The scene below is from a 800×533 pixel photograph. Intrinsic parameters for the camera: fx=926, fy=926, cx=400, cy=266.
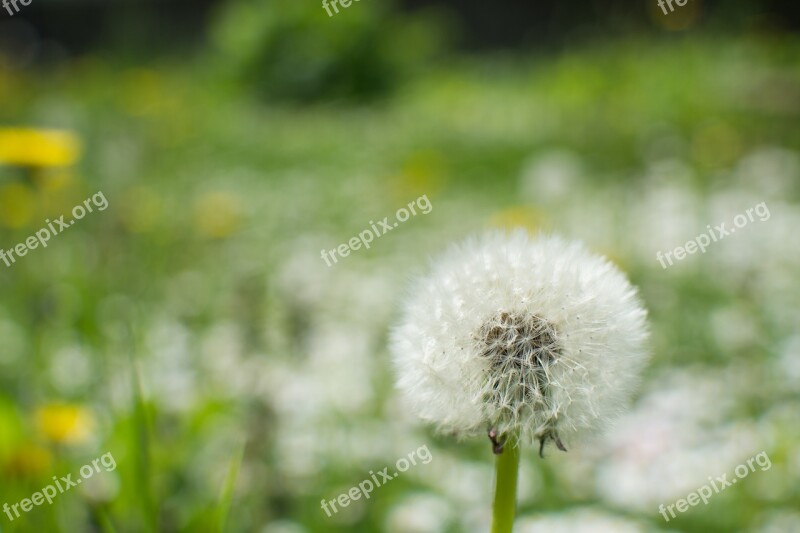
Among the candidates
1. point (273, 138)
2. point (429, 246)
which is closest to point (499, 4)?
point (273, 138)

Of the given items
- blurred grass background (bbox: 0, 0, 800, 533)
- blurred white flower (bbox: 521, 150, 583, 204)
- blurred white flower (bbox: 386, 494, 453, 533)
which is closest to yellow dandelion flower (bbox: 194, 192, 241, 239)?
blurred grass background (bbox: 0, 0, 800, 533)

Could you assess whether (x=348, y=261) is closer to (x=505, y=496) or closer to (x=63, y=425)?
(x=63, y=425)

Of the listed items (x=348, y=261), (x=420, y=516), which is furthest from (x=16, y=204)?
(x=420, y=516)

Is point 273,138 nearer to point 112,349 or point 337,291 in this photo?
point 337,291

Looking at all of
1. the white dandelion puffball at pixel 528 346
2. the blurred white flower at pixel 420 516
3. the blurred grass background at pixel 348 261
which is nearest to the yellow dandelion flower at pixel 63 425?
the blurred grass background at pixel 348 261

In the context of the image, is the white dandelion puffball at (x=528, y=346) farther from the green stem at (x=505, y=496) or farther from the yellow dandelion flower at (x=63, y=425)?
the yellow dandelion flower at (x=63, y=425)

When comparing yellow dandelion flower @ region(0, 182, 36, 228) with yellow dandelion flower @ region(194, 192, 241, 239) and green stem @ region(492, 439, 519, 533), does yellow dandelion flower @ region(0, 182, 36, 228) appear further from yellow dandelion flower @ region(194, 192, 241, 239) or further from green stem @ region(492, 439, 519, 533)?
green stem @ region(492, 439, 519, 533)
